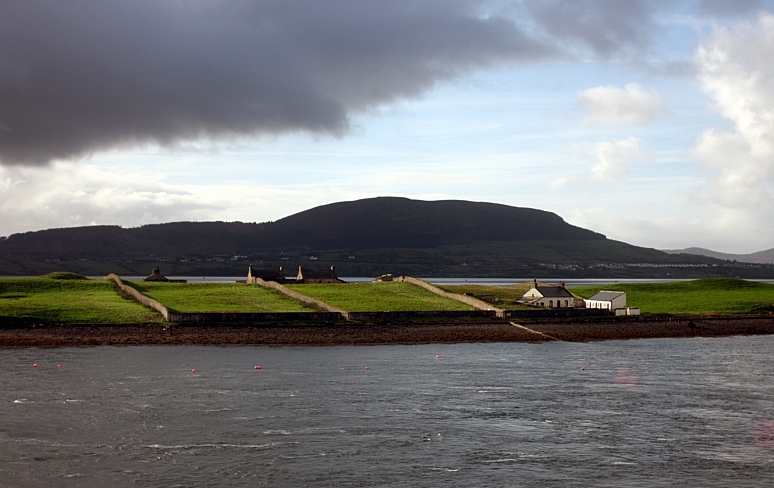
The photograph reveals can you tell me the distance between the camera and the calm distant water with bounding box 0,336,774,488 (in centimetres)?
3222

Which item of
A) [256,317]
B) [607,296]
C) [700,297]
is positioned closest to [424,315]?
[256,317]

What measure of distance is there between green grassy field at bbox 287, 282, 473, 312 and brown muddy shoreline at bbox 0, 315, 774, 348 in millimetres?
8636

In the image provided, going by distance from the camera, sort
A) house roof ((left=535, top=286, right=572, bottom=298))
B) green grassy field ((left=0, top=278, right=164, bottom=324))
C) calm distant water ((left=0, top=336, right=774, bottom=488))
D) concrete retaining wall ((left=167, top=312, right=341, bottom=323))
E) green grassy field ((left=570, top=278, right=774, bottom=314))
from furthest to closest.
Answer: green grassy field ((left=570, top=278, right=774, bottom=314)) → house roof ((left=535, top=286, right=572, bottom=298)) → concrete retaining wall ((left=167, top=312, right=341, bottom=323)) → green grassy field ((left=0, top=278, right=164, bottom=324)) → calm distant water ((left=0, top=336, right=774, bottom=488))

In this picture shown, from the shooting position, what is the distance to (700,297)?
118 m

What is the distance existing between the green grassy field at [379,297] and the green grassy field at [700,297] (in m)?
27.2

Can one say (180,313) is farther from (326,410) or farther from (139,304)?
(326,410)

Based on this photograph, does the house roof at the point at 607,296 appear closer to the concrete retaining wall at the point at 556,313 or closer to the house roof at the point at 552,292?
the concrete retaining wall at the point at 556,313

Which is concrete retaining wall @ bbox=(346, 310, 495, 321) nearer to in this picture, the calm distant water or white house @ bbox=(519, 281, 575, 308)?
white house @ bbox=(519, 281, 575, 308)

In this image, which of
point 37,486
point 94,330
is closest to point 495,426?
point 37,486

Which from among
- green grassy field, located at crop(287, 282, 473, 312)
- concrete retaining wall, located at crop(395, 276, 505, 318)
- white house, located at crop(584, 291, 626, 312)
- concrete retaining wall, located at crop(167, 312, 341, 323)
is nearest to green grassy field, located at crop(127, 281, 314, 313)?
concrete retaining wall, located at crop(167, 312, 341, 323)

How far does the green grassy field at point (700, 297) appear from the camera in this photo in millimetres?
109312

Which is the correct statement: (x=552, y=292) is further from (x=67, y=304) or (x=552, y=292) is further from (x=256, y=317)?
(x=67, y=304)

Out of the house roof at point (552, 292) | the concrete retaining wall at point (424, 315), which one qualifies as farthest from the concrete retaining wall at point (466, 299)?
the house roof at point (552, 292)

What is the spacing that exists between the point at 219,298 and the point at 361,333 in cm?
2555
